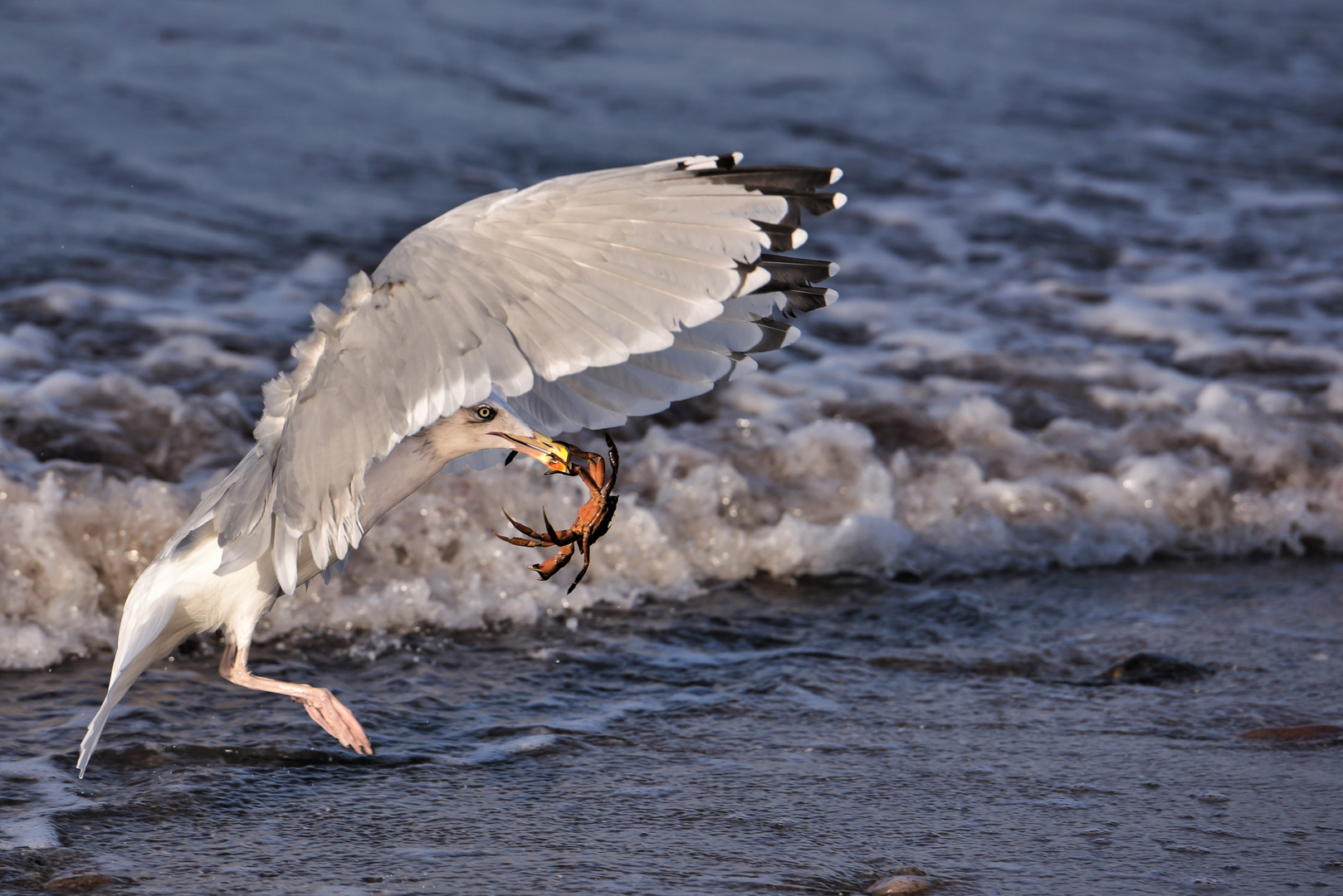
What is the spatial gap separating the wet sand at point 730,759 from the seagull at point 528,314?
42 cm

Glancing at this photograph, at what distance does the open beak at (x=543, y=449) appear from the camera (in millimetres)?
3018

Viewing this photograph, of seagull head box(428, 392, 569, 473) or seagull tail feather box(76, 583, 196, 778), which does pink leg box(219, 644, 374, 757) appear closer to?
seagull tail feather box(76, 583, 196, 778)

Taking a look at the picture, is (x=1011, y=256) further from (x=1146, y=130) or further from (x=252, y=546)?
(x=252, y=546)

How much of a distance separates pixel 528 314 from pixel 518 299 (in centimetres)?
4

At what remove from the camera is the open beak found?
3.02 meters

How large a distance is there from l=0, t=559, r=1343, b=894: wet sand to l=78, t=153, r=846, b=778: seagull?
42 centimetres

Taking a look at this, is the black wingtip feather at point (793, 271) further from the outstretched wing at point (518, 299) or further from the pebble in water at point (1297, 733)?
the pebble in water at point (1297, 733)

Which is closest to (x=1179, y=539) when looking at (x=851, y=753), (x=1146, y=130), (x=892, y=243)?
(x=851, y=753)

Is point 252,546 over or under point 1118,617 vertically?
over

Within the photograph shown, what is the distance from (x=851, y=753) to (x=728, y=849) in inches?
23.6

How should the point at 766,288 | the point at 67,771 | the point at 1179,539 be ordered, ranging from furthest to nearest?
the point at 1179,539 → the point at 67,771 → the point at 766,288

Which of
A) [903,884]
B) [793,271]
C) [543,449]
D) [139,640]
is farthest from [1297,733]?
[139,640]

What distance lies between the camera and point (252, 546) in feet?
10.1

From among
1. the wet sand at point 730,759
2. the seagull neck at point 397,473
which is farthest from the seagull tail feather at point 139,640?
the seagull neck at point 397,473
